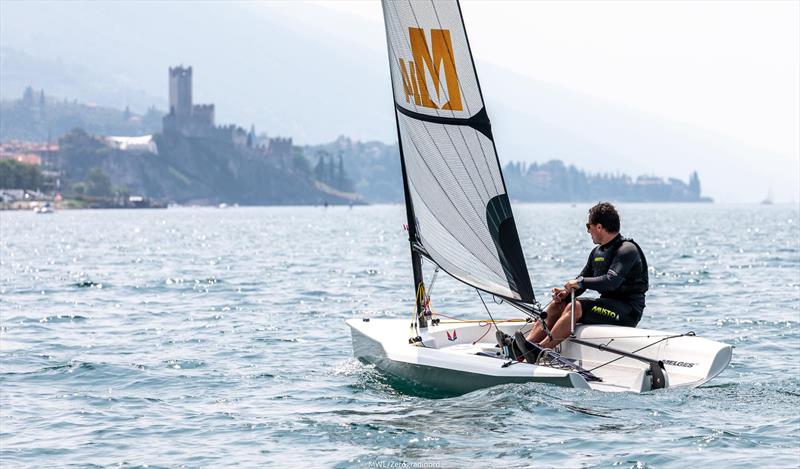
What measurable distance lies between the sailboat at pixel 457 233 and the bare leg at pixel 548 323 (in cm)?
12

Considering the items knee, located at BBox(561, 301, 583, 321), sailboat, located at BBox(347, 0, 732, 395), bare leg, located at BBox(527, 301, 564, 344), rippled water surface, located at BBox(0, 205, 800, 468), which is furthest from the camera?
bare leg, located at BBox(527, 301, 564, 344)

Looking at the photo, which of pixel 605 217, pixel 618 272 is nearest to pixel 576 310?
pixel 618 272

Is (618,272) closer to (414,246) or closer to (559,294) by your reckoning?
(559,294)

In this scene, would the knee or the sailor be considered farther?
the knee

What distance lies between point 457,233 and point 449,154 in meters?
0.95

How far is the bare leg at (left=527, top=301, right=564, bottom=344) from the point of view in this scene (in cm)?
1204

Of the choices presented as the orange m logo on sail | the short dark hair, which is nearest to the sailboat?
the orange m logo on sail

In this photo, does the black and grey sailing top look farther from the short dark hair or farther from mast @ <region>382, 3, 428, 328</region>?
mast @ <region>382, 3, 428, 328</region>

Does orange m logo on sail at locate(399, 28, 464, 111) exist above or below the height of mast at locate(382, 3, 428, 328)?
above

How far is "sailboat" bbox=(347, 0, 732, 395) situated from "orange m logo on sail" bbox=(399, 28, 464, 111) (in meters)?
0.01

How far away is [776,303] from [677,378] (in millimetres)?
12494

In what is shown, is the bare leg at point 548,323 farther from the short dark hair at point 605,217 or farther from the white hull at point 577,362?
the short dark hair at point 605,217

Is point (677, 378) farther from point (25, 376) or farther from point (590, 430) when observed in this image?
point (25, 376)

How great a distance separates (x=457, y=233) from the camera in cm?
1270
